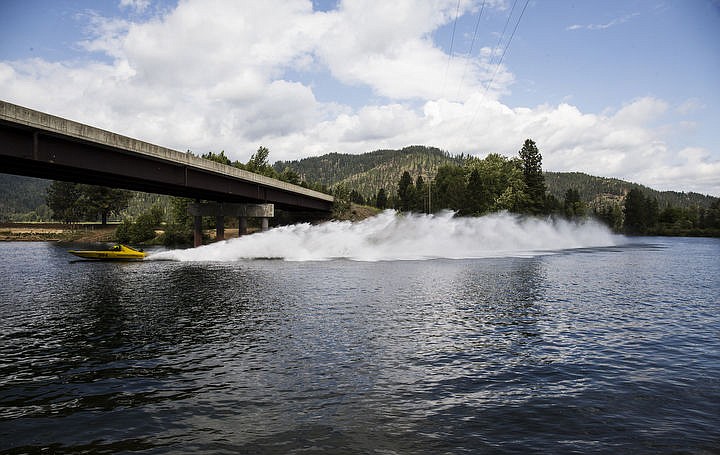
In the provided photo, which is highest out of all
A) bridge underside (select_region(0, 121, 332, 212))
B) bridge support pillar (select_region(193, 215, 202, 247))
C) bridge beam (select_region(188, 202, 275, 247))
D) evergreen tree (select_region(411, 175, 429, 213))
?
evergreen tree (select_region(411, 175, 429, 213))

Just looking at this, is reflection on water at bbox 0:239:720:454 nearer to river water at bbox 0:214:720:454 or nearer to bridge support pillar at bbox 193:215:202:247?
river water at bbox 0:214:720:454

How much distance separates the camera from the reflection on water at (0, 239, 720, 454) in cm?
1010

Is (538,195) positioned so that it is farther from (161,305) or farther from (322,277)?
(161,305)

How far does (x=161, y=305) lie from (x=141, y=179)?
25131mm

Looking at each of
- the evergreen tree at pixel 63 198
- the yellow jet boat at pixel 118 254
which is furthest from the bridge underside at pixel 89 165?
the evergreen tree at pixel 63 198

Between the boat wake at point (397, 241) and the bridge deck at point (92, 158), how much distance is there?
8.75m

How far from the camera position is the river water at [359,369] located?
10.1 metres

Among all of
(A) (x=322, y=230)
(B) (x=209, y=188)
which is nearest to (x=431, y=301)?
(B) (x=209, y=188)

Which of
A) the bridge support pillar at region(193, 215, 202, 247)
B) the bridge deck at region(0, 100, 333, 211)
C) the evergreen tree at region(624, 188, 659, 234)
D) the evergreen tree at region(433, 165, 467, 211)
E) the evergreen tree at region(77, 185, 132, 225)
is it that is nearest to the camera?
the bridge deck at region(0, 100, 333, 211)

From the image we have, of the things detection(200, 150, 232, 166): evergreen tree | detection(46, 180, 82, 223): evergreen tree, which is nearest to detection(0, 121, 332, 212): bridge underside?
detection(200, 150, 232, 166): evergreen tree

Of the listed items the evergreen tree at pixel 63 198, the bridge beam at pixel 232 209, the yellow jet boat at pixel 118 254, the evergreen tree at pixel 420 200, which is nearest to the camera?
the yellow jet boat at pixel 118 254

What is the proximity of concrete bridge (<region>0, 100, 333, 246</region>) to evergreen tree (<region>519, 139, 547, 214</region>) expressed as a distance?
3076 inches

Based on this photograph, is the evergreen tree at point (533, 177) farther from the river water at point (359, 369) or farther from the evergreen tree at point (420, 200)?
the river water at point (359, 369)

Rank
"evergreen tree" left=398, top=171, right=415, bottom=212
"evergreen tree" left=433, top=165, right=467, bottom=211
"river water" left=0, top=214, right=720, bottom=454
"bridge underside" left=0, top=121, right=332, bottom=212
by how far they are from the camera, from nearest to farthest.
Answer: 1. "river water" left=0, top=214, right=720, bottom=454
2. "bridge underside" left=0, top=121, right=332, bottom=212
3. "evergreen tree" left=433, top=165, right=467, bottom=211
4. "evergreen tree" left=398, top=171, right=415, bottom=212
